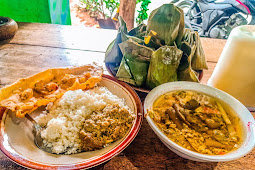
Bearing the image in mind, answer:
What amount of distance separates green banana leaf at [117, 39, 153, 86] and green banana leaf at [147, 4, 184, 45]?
135 millimetres

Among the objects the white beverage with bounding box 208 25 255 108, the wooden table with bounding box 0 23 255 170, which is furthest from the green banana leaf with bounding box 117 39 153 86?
the white beverage with bounding box 208 25 255 108

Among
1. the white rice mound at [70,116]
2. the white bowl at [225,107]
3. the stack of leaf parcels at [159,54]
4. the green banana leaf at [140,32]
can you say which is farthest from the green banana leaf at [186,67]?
the white rice mound at [70,116]

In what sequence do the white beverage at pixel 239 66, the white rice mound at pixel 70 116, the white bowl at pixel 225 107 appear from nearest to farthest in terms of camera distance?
the white bowl at pixel 225 107 < the white rice mound at pixel 70 116 < the white beverage at pixel 239 66

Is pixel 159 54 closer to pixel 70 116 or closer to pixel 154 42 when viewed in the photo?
pixel 154 42

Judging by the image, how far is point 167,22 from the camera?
3.59 feet

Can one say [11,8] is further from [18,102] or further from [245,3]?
[245,3]

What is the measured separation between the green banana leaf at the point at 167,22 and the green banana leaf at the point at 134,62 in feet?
0.44

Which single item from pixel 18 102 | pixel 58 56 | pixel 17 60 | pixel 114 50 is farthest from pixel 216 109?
pixel 17 60

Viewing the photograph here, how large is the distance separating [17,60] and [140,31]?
962mm

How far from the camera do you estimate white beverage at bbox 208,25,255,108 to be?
1.02 m

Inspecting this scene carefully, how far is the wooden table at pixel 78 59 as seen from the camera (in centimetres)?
83

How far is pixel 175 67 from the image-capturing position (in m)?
1.08

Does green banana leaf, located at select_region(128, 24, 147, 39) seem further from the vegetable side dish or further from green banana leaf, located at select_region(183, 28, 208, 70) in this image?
the vegetable side dish

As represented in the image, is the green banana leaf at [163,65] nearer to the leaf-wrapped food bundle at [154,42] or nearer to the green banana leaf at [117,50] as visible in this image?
the leaf-wrapped food bundle at [154,42]
